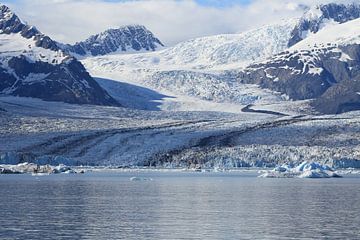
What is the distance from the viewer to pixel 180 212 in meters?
44.3

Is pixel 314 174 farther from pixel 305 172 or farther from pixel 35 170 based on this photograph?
pixel 35 170

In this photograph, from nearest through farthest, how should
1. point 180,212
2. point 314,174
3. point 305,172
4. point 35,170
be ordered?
point 180,212, point 314,174, point 305,172, point 35,170

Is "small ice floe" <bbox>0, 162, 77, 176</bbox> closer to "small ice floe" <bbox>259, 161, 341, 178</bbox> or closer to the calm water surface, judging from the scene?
"small ice floe" <bbox>259, 161, 341, 178</bbox>

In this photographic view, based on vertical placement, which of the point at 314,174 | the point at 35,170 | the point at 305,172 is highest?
the point at 305,172

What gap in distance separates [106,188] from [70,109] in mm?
128350

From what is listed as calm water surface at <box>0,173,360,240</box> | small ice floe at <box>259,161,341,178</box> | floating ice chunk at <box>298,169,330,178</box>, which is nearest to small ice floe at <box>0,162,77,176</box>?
small ice floe at <box>259,161,341,178</box>

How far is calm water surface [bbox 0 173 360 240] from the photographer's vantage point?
35844 millimetres

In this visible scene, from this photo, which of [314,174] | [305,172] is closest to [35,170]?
[305,172]

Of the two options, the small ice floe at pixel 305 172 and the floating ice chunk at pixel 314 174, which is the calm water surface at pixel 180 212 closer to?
the floating ice chunk at pixel 314 174

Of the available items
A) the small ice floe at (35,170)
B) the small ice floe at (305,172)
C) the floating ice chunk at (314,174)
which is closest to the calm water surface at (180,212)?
the floating ice chunk at (314,174)

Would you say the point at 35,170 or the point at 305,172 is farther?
the point at 35,170

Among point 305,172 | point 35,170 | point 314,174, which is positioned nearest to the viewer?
point 314,174

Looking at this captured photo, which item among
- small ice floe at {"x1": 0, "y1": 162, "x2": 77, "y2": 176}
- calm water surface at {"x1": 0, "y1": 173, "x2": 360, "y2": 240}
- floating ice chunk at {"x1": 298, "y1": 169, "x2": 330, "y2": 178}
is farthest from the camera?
small ice floe at {"x1": 0, "y1": 162, "x2": 77, "y2": 176}

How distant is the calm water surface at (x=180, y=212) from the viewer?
35.8 metres
